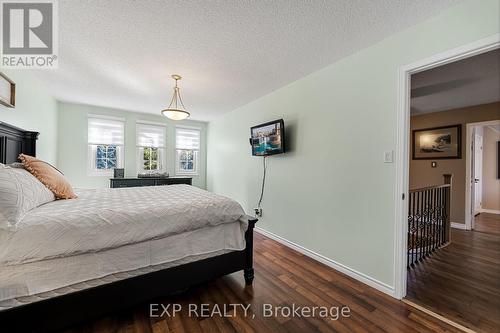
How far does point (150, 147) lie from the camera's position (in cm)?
493

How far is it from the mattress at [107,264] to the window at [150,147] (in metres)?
3.74

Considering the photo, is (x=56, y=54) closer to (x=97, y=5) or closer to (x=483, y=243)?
(x=97, y=5)

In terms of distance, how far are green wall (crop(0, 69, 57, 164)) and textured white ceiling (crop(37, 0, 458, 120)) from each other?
224 millimetres

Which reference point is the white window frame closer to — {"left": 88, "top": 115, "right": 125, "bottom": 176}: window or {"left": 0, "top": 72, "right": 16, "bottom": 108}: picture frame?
{"left": 88, "top": 115, "right": 125, "bottom": 176}: window

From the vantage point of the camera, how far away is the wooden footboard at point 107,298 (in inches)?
48.1

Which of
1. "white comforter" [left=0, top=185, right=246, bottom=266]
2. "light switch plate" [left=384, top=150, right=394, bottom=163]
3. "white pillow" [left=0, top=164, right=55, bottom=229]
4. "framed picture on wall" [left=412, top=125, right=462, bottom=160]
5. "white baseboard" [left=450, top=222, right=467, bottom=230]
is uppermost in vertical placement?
"framed picture on wall" [left=412, top=125, right=462, bottom=160]

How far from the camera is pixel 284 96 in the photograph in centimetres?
318

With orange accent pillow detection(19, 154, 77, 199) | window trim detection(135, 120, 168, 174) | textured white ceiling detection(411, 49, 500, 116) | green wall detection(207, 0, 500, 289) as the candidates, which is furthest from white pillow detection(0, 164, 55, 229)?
textured white ceiling detection(411, 49, 500, 116)

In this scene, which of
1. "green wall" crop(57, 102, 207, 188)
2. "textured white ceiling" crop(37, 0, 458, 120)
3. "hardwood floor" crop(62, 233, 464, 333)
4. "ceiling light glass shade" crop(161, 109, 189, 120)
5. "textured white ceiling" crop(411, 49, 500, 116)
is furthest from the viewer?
"green wall" crop(57, 102, 207, 188)

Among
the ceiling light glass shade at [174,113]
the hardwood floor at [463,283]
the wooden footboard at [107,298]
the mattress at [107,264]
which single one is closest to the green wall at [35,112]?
the ceiling light glass shade at [174,113]

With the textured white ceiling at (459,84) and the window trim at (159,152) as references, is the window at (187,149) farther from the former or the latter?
the textured white ceiling at (459,84)

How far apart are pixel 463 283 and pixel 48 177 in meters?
4.27

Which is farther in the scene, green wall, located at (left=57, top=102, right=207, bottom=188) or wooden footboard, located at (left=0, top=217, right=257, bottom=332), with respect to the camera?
green wall, located at (left=57, top=102, right=207, bottom=188)

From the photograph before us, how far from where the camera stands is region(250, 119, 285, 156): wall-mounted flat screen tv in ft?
9.85
